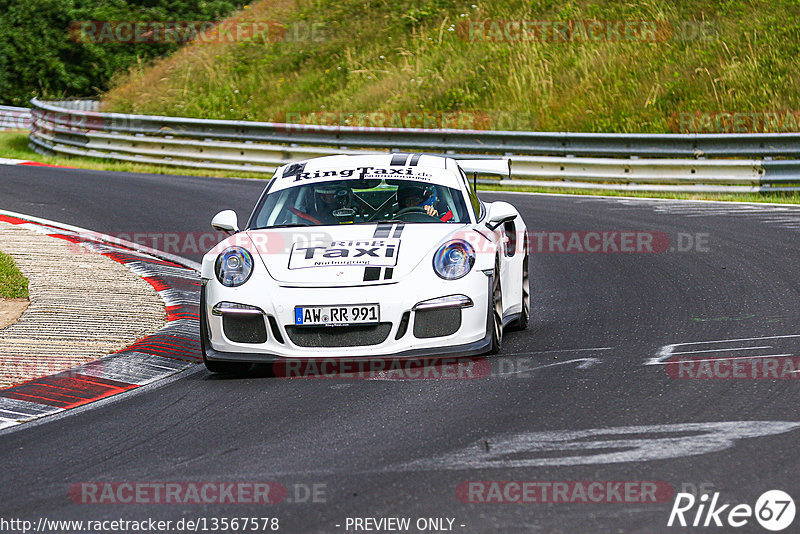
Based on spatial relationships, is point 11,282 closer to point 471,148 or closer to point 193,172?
point 471,148

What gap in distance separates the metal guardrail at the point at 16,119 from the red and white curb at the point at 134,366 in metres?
23.3

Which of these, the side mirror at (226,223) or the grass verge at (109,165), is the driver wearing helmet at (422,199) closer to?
the side mirror at (226,223)

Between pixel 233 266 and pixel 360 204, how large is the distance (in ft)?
4.15

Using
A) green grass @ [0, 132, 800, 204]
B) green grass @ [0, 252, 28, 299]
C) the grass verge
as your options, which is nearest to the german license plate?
green grass @ [0, 252, 28, 299]

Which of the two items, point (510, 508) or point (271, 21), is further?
point (271, 21)

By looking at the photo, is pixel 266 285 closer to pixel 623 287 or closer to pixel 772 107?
pixel 623 287

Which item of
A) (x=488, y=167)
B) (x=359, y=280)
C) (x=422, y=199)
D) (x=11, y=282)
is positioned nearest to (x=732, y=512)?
(x=359, y=280)

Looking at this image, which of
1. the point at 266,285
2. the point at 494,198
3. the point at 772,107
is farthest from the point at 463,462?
the point at 772,107

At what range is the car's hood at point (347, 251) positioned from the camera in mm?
7102

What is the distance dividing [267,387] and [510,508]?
2787 millimetres

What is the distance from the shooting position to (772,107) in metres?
21.1

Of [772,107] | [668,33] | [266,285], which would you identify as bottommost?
[266,285]

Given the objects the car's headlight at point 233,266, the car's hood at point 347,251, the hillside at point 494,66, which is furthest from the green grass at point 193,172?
the car's headlight at point 233,266

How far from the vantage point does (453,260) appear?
7.33 m
